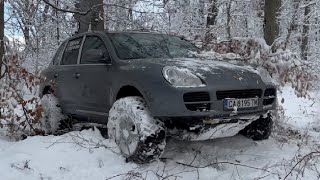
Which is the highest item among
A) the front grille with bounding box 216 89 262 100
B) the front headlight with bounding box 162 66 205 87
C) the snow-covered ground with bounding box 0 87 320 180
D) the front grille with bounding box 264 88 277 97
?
the front headlight with bounding box 162 66 205 87

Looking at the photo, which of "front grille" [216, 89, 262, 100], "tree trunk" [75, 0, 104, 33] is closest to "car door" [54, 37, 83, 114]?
"tree trunk" [75, 0, 104, 33]

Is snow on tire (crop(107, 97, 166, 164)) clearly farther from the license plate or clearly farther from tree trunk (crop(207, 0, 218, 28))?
tree trunk (crop(207, 0, 218, 28))

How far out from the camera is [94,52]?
5668mm

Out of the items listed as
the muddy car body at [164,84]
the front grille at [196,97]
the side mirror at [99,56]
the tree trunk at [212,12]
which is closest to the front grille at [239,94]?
the muddy car body at [164,84]

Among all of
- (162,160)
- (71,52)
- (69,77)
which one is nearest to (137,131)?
(162,160)

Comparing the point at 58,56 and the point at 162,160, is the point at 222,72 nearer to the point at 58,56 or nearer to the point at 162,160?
the point at 162,160

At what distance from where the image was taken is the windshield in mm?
5702

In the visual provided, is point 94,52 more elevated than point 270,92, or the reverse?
point 94,52

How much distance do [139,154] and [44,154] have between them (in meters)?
1.19

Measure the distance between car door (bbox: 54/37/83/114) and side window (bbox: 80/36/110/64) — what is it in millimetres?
202

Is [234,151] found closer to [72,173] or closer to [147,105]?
[147,105]

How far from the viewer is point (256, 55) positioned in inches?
265

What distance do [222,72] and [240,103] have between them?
400mm

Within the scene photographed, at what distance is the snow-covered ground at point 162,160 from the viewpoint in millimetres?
4574
